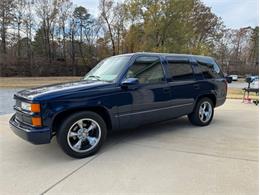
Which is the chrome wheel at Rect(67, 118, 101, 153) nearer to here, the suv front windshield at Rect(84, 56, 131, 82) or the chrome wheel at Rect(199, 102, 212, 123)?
the suv front windshield at Rect(84, 56, 131, 82)

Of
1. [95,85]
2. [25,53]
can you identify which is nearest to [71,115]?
[95,85]

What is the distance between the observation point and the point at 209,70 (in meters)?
5.57

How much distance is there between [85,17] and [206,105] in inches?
1518

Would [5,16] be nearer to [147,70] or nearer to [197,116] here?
[147,70]

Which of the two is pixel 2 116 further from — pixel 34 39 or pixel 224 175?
pixel 34 39

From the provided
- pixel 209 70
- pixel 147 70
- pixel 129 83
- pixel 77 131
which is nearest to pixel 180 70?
pixel 147 70

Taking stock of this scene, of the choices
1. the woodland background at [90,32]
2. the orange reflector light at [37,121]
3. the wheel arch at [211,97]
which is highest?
the woodland background at [90,32]

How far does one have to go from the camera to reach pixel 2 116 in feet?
21.6

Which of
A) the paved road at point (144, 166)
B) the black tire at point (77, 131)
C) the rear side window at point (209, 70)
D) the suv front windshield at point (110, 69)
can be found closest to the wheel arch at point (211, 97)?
the rear side window at point (209, 70)

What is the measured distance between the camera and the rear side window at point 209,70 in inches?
213

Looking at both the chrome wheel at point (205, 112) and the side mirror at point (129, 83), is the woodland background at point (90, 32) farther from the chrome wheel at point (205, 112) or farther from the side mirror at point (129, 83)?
the side mirror at point (129, 83)

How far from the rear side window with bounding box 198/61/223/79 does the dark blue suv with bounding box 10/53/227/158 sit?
3 centimetres

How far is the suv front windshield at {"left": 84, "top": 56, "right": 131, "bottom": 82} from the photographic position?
13.5 ft

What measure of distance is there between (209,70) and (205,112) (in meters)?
1.05
